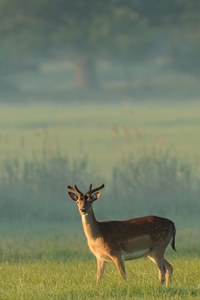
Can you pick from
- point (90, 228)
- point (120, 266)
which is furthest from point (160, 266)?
point (90, 228)

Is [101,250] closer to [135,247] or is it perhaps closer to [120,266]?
[120,266]

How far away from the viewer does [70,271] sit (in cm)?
2130

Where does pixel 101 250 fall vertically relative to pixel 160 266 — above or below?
above

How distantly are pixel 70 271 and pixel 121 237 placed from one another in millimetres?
3332

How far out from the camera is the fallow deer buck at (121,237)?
1795 centimetres

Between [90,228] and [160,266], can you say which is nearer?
[90,228]

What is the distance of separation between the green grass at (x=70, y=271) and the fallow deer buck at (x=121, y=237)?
0.32 metres

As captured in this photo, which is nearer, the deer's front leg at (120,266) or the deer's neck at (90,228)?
the deer's front leg at (120,266)

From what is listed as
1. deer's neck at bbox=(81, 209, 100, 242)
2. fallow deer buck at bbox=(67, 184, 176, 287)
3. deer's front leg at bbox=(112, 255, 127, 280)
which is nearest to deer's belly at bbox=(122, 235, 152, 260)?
fallow deer buck at bbox=(67, 184, 176, 287)

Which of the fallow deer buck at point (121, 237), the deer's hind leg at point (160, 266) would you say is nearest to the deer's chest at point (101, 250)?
the fallow deer buck at point (121, 237)

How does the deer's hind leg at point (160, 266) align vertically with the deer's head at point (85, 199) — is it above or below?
below

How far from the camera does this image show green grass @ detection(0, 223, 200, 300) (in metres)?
17.3

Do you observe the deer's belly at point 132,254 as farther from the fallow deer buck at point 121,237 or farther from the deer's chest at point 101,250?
the deer's chest at point 101,250

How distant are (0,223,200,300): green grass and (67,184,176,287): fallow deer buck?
1.06 ft
